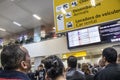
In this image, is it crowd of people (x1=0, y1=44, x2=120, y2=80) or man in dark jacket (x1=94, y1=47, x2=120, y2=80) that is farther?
man in dark jacket (x1=94, y1=47, x2=120, y2=80)

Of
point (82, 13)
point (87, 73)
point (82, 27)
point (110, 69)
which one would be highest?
point (82, 13)

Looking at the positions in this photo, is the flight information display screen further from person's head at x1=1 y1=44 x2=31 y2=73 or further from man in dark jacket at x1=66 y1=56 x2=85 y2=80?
person's head at x1=1 y1=44 x2=31 y2=73

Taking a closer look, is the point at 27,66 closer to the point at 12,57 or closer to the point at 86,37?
the point at 12,57

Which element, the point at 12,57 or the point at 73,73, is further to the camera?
the point at 73,73

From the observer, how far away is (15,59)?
53.0 inches

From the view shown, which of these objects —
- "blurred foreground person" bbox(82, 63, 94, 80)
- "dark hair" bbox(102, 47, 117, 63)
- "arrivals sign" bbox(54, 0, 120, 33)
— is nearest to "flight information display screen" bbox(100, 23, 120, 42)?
"blurred foreground person" bbox(82, 63, 94, 80)

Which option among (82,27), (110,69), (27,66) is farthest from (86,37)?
(27,66)

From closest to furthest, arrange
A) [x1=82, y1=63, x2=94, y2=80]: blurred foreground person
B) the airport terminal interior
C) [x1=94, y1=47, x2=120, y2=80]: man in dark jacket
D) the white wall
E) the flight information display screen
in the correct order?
[x1=94, y1=47, x2=120, y2=80]: man in dark jacket
the airport terminal interior
[x1=82, y1=63, x2=94, y2=80]: blurred foreground person
the flight information display screen
the white wall

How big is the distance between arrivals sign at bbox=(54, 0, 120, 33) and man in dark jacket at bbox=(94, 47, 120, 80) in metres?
0.84

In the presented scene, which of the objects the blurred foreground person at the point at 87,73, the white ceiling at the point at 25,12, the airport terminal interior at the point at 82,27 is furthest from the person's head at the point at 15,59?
the white ceiling at the point at 25,12

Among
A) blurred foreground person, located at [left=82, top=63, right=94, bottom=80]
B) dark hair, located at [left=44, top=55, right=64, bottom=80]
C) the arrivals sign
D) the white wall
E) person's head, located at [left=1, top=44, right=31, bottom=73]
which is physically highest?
the arrivals sign

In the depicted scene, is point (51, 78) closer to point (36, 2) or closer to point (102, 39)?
point (102, 39)

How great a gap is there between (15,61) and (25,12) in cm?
1312

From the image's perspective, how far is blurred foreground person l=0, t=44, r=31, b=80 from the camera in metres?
1.30
